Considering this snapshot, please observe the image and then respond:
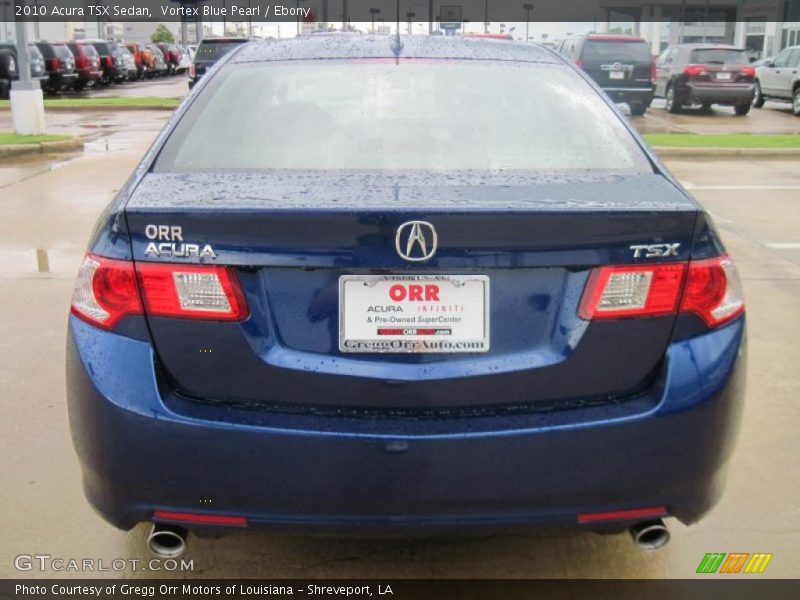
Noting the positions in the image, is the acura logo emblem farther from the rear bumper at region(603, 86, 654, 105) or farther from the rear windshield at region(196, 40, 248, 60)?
the rear windshield at region(196, 40, 248, 60)

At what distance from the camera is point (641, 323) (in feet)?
8.02

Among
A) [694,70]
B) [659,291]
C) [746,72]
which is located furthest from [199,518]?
[746,72]

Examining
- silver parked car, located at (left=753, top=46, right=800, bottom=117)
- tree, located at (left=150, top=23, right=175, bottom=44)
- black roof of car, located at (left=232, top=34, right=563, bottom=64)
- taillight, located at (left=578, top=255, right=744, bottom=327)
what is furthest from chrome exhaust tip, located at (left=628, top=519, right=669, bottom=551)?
tree, located at (left=150, top=23, right=175, bottom=44)

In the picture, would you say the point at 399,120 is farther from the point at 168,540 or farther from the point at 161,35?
the point at 161,35

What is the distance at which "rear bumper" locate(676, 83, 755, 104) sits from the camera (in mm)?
22297

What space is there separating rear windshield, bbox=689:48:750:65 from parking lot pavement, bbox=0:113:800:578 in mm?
16924

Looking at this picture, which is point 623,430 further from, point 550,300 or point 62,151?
point 62,151

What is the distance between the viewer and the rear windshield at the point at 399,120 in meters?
2.91

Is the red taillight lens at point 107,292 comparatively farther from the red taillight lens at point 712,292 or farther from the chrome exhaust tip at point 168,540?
the red taillight lens at point 712,292

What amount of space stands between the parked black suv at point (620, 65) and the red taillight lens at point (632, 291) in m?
19.8

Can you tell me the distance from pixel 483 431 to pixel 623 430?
0.35 metres

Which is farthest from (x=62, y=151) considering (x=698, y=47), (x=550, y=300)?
(x=698, y=47)

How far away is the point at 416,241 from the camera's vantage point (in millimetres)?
2332

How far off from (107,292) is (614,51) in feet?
67.4
